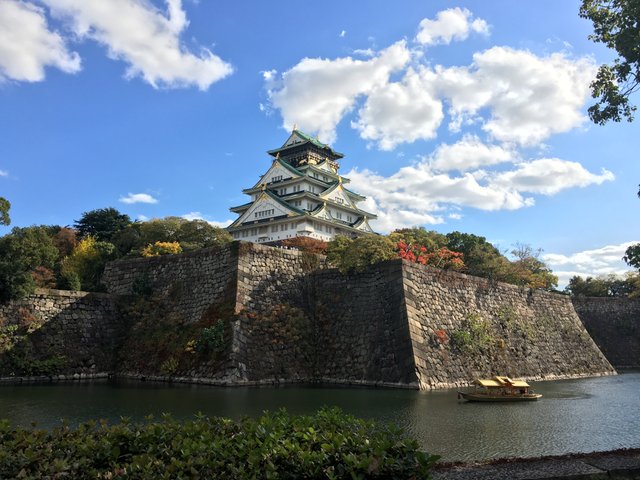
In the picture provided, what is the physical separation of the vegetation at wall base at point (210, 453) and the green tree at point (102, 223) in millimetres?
36252

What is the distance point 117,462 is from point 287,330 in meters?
14.8

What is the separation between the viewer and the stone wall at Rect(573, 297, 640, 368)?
33531mm

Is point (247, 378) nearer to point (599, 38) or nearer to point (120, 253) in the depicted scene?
point (599, 38)

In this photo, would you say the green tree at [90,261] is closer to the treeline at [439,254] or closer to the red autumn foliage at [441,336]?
the treeline at [439,254]

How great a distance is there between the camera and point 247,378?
16.7 metres

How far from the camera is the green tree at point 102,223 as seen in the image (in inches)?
1503

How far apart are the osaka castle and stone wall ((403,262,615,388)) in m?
24.1

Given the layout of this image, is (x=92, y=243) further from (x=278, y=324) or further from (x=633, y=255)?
(x=633, y=255)

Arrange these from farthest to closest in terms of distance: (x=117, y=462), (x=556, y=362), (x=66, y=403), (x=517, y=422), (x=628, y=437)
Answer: (x=556, y=362) < (x=66, y=403) < (x=517, y=422) < (x=628, y=437) < (x=117, y=462)

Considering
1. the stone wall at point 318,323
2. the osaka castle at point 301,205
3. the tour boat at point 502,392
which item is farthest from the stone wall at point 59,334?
the osaka castle at point 301,205

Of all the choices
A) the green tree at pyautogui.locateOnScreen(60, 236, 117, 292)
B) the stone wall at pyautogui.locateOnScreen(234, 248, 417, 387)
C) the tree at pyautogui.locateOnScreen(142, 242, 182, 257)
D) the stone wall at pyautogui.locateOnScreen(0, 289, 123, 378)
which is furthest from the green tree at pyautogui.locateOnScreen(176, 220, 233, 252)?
the stone wall at pyautogui.locateOnScreen(234, 248, 417, 387)

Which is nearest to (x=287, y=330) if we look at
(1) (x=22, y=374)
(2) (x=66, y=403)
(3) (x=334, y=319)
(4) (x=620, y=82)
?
(3) (x=334, y=319)

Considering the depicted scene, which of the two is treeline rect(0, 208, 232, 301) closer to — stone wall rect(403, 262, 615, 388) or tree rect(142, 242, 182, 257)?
tree rect(142, 242, 182, 257)

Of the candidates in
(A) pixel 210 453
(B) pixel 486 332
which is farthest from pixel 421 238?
(A) pixel 210 453
